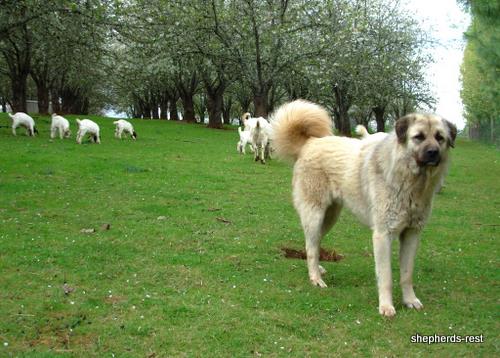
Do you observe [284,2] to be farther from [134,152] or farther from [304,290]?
[304,290]

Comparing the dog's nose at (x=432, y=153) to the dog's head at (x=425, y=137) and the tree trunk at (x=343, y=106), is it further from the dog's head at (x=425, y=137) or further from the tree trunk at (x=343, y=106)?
the tree trunk at (x=343, y=106)

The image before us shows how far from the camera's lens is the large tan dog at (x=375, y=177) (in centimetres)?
561

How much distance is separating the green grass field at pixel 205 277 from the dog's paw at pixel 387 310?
9cm

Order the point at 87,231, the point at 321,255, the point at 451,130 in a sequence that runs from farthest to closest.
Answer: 1. the point at 87,231
2. the point at 321,255
3. the point at 451,130

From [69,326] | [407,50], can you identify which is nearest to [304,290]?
[69,326]

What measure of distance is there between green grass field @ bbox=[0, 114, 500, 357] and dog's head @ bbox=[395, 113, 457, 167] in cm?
179

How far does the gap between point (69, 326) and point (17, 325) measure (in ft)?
1.62

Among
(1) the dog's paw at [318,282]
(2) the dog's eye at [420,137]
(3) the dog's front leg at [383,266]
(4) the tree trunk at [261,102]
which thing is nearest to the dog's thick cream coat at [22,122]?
(4) the tree trunk at [261,102]

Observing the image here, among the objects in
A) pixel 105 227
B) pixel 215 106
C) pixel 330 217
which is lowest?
pixel 105 227

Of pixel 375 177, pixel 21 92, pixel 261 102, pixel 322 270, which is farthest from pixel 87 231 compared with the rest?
pixel 21 92

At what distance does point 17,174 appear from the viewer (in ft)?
45.4

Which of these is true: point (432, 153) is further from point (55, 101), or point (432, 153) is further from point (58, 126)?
point (55, 101)

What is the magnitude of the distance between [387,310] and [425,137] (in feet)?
6.42

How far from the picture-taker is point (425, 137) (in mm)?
5492
